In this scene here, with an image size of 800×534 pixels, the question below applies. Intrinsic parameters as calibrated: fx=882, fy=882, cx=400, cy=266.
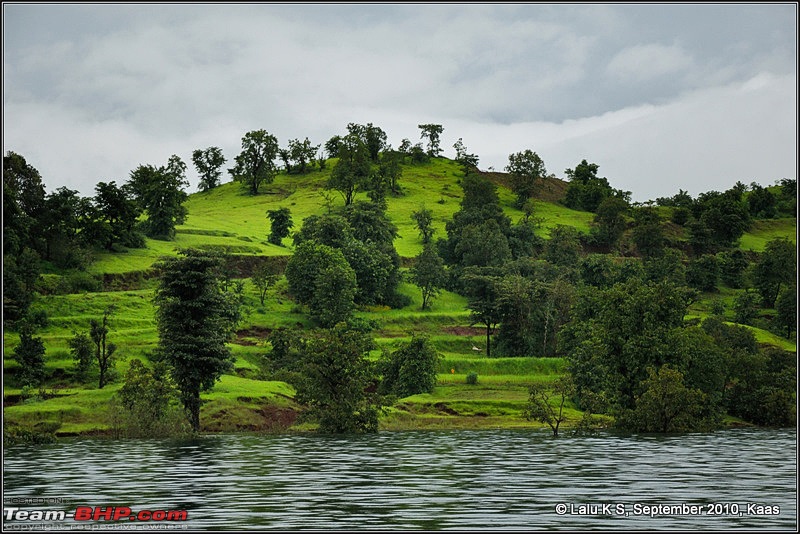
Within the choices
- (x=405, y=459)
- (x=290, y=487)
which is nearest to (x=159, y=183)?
(x=405, y=459)

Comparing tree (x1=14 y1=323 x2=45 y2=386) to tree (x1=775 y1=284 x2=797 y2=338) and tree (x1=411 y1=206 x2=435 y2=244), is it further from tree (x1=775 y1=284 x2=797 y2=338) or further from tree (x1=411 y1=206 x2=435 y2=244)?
tree (x1=775 y1=284 x2=797 y2=338)

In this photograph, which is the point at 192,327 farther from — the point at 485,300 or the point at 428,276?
the point at 428,276

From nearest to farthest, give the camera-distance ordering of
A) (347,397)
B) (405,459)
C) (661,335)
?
(405,459)
(347,397)
(661,335)

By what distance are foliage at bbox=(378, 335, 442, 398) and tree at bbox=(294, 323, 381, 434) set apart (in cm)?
2732

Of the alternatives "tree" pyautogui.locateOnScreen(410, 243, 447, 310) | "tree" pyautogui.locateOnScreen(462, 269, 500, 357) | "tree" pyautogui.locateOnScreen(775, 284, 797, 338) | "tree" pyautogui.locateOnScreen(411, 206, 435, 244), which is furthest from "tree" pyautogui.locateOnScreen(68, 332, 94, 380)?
"tree" pyautogui.locateOnScreen(775, 284, 797, 338)

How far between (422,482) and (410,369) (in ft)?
218

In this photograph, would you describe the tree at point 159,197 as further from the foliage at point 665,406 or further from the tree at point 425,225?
the foliage at point 665,406

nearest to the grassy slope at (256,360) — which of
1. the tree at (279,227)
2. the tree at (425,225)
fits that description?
the tree at (279,227)

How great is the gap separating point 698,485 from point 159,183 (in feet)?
437

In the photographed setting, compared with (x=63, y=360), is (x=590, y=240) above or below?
above

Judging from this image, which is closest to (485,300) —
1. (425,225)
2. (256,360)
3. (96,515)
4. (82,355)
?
(256,360)

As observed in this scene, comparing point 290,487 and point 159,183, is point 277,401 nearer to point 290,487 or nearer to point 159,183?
point 290,487

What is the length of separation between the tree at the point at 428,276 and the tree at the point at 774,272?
6056 cm

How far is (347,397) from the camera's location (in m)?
75.9
